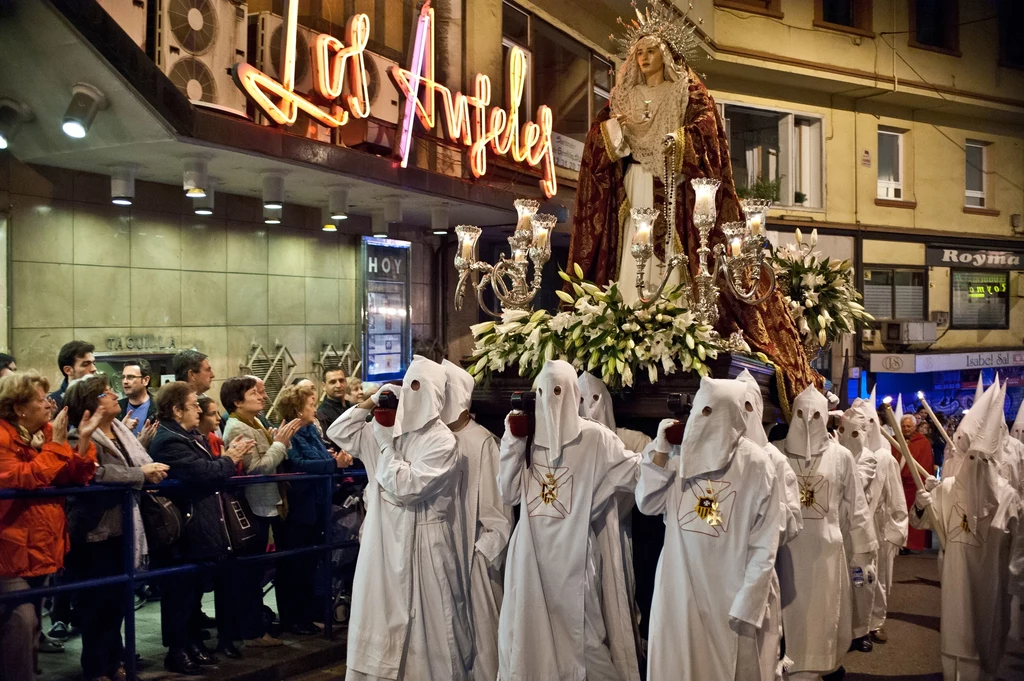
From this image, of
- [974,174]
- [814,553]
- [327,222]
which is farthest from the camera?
[974,174]

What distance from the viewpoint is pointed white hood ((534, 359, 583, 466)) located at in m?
6.31

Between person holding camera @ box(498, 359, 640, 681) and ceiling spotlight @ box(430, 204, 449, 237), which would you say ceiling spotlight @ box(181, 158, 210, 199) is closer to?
ceiling spotlight @ box(430, 204, 449, 237)

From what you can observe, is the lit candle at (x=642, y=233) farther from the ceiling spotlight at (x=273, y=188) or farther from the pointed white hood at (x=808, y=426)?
the ceiling spotlight at (x=273, y=188)

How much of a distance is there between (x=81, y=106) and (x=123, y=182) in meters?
1.67

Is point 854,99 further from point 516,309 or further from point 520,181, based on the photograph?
point 516,309

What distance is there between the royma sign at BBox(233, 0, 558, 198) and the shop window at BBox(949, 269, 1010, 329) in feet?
34.1

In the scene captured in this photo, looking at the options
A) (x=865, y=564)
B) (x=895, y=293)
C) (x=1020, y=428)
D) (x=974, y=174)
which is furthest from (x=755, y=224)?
(x=974, y=174)

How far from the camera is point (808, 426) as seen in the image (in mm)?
7465

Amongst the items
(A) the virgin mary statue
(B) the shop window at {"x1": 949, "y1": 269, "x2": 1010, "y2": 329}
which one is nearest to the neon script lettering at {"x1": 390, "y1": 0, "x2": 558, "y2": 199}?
(A) the virgin mary statue

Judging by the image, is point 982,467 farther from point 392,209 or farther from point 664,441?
point 392,209

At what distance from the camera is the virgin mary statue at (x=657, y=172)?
7.57 metres

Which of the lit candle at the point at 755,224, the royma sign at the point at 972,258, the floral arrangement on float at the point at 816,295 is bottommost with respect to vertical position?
the floral arrangement on float at the point at 816,295

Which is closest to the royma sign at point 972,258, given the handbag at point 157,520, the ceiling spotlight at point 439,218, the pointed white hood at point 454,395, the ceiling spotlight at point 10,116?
the ceiling spotlight at point 439,218

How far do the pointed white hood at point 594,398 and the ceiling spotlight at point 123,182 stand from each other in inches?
226
